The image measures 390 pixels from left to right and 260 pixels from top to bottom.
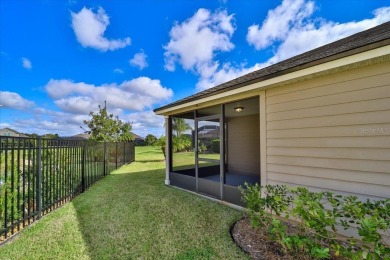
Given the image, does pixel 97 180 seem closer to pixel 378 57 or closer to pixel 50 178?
pixel 50 178

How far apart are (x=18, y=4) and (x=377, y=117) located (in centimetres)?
1020

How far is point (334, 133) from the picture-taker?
3213mm

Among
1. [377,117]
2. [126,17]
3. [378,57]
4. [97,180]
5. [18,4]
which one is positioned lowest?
[97,180]

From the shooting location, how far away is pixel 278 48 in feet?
32.2

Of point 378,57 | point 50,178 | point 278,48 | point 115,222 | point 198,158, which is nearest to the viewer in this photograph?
point 378,57

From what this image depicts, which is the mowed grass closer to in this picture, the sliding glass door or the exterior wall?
the sliding glass door

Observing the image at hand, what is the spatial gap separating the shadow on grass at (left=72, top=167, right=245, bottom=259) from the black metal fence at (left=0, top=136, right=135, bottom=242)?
2.10 feet

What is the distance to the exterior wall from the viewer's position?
321 inches

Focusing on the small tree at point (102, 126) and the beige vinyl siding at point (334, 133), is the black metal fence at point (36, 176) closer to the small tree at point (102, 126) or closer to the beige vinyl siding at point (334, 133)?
the beige vinyl siding at point (334, 133)

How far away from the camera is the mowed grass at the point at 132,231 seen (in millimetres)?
2785

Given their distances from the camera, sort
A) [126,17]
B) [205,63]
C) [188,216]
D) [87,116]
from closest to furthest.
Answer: [188,216]
[126,17]
[205,63]
[87,116]

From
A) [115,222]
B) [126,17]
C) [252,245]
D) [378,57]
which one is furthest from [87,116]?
[378,57]

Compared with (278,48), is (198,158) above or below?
below

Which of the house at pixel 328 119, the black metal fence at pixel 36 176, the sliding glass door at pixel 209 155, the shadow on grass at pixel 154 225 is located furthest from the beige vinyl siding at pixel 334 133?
the black metal fence at pixel 36 176
